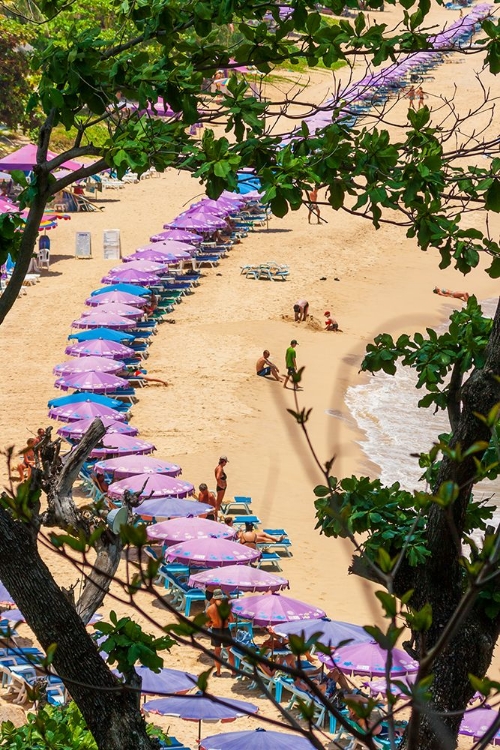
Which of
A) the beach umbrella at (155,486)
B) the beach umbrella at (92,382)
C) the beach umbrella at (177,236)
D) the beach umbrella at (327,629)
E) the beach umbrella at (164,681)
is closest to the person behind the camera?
the beach umbrella at (164,681)

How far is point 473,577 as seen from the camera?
2629 millimetres

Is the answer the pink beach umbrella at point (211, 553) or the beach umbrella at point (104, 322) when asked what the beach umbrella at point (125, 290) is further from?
the pink beach umbrella at point (211, 553)

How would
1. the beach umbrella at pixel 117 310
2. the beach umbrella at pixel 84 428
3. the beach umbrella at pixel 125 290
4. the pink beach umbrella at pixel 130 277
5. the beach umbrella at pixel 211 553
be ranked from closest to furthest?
the beach umbrella at pixel 211 553 → the beach umbrella at pixel 84 428 → the beach umbrella at pixel 117 310 → the beach umbrella at pixel 125 290 → the pink beach umbrella at pixel 130 277

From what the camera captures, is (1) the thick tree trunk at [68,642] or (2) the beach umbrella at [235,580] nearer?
(1) the thick tree trunk at [68,642]

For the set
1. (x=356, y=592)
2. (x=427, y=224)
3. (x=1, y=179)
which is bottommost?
(x=356, y=592)

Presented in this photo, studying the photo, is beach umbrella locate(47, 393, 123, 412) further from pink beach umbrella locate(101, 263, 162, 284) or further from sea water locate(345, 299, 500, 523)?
pink beach umbrella locate(101, 263, 162, 284)

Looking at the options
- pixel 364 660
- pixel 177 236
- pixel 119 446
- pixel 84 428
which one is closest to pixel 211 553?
pixel 364 660

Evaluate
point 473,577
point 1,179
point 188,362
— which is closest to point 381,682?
point 473,577

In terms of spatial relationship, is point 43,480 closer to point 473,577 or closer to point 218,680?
point 473,577

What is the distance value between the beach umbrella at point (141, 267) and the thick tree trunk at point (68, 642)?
1039 inches

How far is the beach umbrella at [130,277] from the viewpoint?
98.8 ft

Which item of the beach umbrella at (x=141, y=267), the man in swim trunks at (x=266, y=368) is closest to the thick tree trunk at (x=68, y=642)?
the man in swim trunks at (x=266, y=368)

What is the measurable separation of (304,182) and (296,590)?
11250 millimetres

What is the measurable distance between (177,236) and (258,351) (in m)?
8.64
